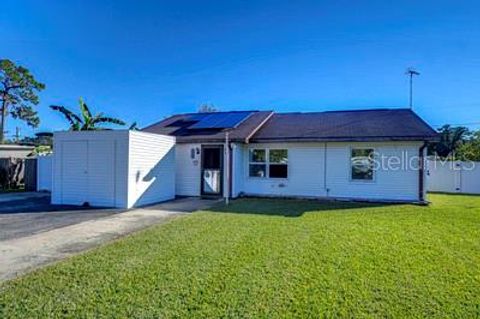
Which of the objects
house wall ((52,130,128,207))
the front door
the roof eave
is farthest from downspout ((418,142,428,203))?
house wall ((52,130,128,207))

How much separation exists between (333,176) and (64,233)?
10.3m

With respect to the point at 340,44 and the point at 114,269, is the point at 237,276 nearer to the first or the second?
the point at 114,269

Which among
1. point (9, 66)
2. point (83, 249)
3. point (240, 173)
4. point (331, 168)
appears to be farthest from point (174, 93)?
point (83, 249)

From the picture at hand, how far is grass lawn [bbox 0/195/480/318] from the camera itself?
3895 mm

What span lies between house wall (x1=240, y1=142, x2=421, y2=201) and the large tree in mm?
25767

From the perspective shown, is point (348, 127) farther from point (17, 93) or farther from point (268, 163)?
point (17, 93)

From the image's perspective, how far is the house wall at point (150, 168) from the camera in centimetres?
1155

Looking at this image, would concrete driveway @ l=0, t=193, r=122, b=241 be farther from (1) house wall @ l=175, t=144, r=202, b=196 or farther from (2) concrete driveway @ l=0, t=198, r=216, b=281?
(1) house wall @ l=175, t=144, r=202, b=196

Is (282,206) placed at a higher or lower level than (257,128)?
lower

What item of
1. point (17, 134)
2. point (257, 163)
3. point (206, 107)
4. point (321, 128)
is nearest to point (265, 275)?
point (257, 163)

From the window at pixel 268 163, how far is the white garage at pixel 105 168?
4.52 metres

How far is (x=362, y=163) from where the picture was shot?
44.5ft

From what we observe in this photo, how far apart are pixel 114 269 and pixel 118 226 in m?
3.48

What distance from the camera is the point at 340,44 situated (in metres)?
15.0
